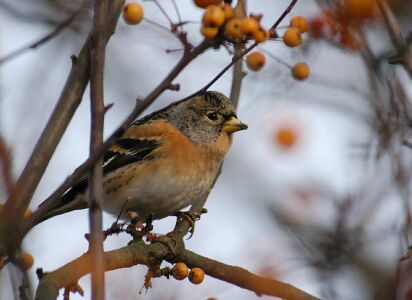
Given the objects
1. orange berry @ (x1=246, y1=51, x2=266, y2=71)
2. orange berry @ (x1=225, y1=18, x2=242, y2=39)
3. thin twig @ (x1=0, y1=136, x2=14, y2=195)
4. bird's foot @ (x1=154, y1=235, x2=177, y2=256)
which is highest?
orange berry @ (x1=246, y1=51, x2=266, y2=71)

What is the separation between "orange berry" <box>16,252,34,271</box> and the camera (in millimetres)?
2296

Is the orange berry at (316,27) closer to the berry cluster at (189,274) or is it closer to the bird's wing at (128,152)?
the berry cluster at (189,274)

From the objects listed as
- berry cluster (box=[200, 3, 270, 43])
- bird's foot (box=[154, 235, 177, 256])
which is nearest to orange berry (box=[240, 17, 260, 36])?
berry cluster (box=[200, 3, 270, 43])

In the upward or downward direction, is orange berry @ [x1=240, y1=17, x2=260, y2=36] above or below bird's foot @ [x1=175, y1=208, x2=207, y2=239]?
below

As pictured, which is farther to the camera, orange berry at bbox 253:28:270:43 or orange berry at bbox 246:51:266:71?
orange berry at bbox 246:51:266:71

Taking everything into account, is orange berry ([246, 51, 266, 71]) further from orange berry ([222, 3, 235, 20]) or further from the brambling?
orange berry ([222, 3, 235, 20])

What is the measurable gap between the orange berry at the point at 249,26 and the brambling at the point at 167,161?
2.11 metres

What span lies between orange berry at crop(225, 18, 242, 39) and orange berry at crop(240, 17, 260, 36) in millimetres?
41

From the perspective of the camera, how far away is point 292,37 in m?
3.04

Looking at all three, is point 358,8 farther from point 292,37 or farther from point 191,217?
point 191,217

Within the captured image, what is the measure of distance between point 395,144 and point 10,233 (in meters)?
1.67

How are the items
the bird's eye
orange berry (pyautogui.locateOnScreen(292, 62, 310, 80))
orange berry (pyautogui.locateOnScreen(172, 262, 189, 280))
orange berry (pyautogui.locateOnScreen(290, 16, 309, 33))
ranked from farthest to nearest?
the bird's eye → orange berry (pyautogui.locateOnScreen(172, 262, 189, 280)) → orange berry (pyautogui.locateOnScreen(292, 62, 310, 80)) → orange berry (pyautogui.locateOnScreen(290, 16, 309, 33))

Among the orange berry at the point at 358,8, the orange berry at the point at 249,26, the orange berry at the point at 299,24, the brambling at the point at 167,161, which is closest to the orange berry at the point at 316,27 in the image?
the orange berry at the point at 299,24

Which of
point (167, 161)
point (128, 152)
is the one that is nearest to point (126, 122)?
point (167, 161)
